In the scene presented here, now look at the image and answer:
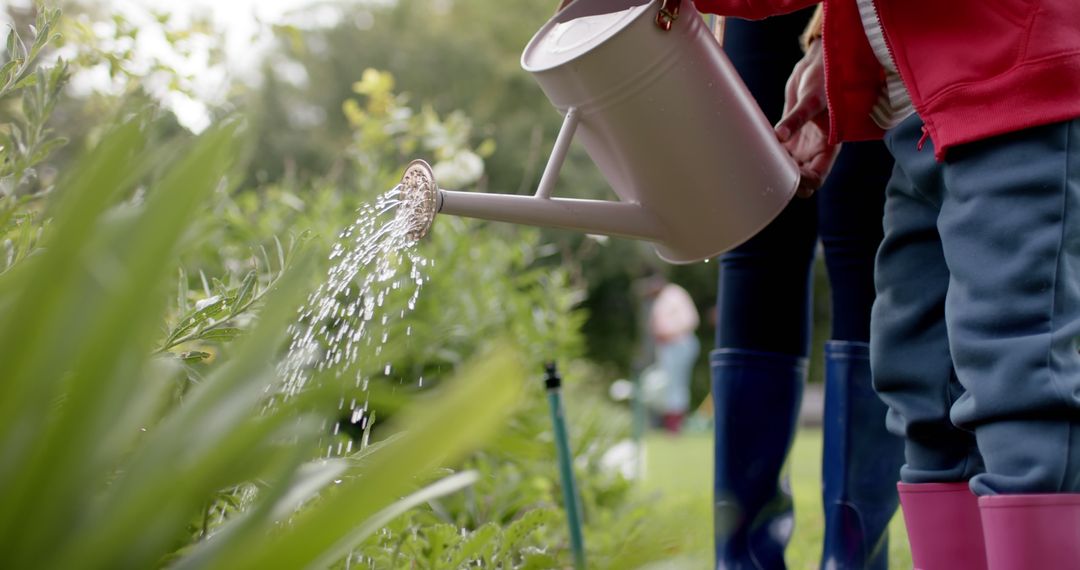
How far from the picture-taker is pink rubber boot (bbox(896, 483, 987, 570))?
122 centimetres

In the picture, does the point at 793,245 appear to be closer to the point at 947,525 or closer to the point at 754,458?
the point at 754,458

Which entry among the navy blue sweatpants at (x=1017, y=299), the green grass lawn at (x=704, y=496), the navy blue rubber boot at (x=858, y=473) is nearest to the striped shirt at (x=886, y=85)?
the navy blue sweatpants at (x=1017, y=299)

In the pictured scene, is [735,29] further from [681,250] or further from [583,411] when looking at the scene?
[583,411]

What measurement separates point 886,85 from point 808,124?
9.1 inches

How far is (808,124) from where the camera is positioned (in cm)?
154

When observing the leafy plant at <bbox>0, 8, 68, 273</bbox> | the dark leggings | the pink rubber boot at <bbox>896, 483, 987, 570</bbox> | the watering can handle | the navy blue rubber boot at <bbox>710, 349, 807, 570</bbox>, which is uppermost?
the leafy plant at <bbox>0, 8, 68, 273</bbox>

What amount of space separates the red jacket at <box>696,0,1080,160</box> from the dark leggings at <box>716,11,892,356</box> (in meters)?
0.45

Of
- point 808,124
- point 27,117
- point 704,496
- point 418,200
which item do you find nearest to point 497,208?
point 418,200

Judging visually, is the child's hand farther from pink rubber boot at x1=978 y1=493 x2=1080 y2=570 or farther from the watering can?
pink rubber boot at x1=978 y1=493 x2=1080 y2=570

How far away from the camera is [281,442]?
0.52 m

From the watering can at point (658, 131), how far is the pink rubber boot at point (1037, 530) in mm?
503

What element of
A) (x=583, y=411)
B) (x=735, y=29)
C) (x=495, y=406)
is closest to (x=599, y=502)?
(x=583, y=411)

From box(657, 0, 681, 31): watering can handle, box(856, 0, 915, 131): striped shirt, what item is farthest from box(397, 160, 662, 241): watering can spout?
box(856, 0, 915, 131): striped shirt

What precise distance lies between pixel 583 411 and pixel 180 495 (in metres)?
2.96
